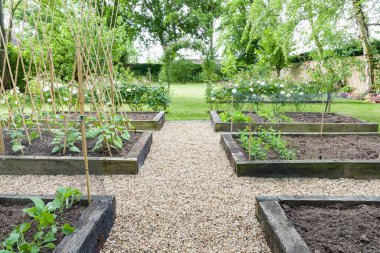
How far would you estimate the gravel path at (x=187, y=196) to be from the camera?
2.42 m

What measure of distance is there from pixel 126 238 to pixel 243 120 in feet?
15.1

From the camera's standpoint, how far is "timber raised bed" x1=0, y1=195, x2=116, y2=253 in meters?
1.93

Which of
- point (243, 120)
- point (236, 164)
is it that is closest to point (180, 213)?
point (236, 164)

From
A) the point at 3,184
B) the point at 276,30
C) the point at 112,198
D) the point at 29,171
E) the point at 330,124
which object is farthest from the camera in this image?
the point at 276,30

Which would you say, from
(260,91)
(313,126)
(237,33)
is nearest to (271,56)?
(237,33)

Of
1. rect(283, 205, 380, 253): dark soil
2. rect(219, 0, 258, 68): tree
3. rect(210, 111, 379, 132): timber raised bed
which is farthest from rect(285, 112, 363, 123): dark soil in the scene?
rect(219, 0, 258, 68): tree

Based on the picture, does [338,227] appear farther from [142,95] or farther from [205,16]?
[205,16]

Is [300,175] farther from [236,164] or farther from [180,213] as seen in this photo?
[180,213]

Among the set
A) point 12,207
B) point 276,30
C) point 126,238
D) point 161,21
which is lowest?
point 126,238

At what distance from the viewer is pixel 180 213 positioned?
9.48 ft

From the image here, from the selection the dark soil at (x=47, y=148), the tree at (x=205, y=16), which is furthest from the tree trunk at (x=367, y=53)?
the dark soil at (x=47, y=148)

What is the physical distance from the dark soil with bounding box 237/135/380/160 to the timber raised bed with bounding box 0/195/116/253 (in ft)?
7.88

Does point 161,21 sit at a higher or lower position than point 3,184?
higher

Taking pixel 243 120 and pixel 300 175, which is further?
pixel 243 120
